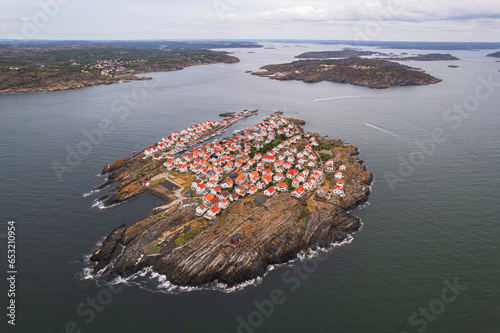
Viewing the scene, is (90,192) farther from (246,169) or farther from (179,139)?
(246,169)

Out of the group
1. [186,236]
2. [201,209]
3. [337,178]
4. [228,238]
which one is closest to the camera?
[228,238]

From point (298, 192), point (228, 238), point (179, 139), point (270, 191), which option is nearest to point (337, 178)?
point (298, 192)

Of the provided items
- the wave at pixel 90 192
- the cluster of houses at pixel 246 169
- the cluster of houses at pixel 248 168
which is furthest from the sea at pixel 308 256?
the cluster of houses at pixel 246 169

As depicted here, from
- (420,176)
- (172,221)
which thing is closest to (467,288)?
(420,176)

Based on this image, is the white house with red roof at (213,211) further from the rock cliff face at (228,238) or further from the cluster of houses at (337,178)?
the cluster of houses at (337,178)

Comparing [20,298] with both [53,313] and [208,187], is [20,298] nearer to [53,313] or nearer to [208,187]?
[53,313]

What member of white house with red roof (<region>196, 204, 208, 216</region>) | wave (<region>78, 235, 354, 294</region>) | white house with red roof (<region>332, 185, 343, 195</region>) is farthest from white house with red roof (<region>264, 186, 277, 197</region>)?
wave (<region>78, 235, 354, 294</region>)
